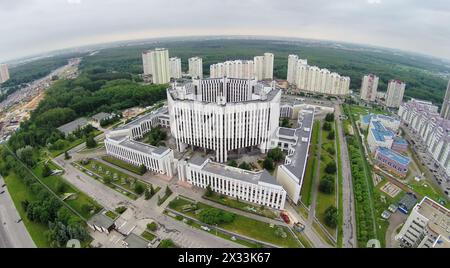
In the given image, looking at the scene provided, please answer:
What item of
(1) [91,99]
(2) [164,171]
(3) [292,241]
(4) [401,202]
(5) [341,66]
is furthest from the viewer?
(5) [341,66]

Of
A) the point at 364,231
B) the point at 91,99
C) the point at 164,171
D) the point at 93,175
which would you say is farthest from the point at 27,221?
the point at 91,99

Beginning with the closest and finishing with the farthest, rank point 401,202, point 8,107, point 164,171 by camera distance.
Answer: point 401,202 → point 164,171 → point 8,107

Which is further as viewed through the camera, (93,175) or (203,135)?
(203,135)

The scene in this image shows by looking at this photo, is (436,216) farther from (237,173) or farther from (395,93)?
(395,93)

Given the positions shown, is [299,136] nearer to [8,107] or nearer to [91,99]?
[91,99]

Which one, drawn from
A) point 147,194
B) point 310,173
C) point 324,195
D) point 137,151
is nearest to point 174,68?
point 137,151

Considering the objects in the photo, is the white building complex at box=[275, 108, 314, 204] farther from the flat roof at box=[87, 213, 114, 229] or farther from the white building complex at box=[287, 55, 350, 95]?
the white building complex at box=[287, 55, 350, 95]
